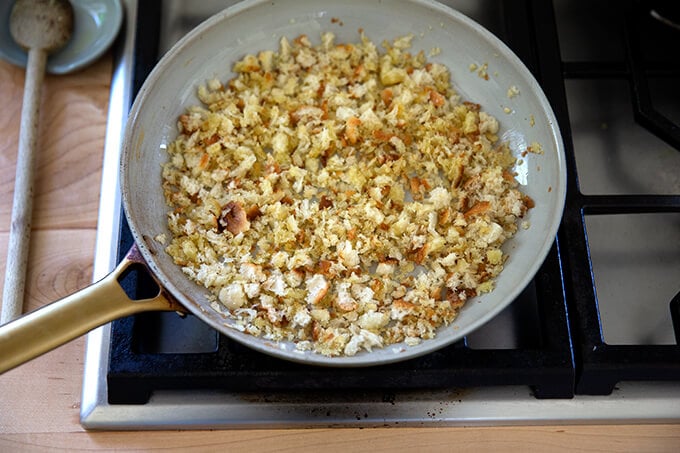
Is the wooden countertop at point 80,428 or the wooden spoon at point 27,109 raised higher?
the wooden spoon at point 27,109

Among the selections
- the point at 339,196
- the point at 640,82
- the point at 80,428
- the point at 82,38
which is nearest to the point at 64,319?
the point at 80,428

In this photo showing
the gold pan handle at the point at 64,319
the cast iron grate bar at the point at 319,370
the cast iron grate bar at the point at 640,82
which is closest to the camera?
the gold pan handle at the point at 64,319

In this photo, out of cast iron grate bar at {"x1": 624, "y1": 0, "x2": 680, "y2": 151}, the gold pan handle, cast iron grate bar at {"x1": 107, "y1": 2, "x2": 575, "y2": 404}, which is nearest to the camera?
the gold pan handle

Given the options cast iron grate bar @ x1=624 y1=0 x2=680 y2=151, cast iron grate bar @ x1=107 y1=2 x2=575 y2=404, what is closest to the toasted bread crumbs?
cast iron grate bar @ x1=107 y1=2 x2=575 y2=404

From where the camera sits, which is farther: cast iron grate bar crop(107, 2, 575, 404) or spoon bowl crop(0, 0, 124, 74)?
spoon bowl crop(0, 0, 124, 74)

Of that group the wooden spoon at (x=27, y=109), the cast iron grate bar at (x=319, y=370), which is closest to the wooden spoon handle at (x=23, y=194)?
the wooden spoon at (x=27, y=109)

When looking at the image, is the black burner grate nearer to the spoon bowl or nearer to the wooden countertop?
the wooden countertop

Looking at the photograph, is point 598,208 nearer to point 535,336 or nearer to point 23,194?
point 535,336

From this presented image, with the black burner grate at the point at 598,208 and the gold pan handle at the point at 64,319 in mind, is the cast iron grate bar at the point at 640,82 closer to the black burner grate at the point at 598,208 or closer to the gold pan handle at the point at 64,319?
the black burner grate at the point at 598,208

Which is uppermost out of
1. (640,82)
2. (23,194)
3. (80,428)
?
(640,82)
